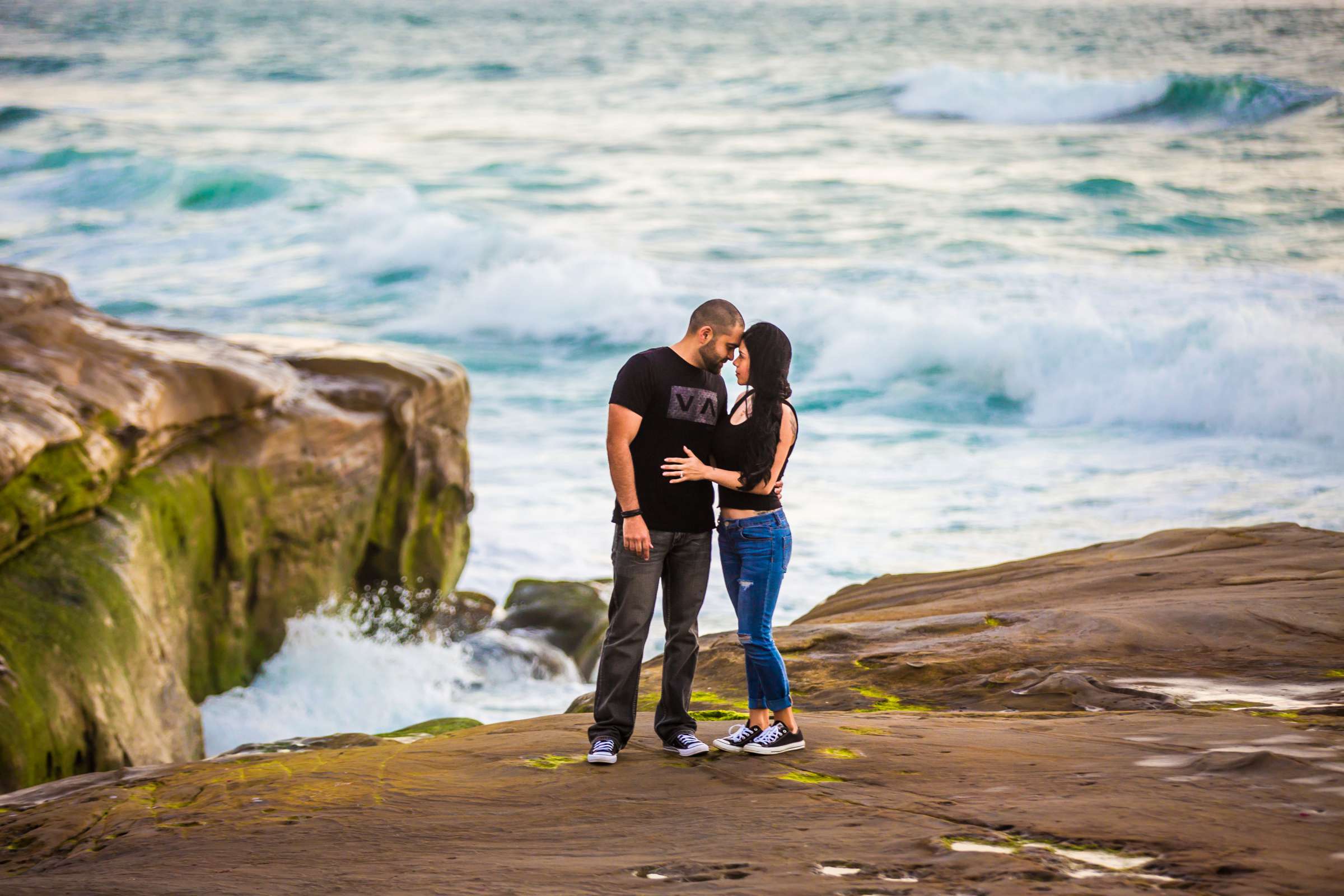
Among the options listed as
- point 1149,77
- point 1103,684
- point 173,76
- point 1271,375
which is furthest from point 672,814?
point 173,76

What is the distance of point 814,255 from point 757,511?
2003 cm

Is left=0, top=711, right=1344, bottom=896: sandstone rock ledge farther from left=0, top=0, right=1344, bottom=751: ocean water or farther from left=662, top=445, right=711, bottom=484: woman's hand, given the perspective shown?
left=0, top=0, right=1344, bottom=751: ocean water

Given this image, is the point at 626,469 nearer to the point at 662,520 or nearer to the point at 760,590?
the point at 662,520

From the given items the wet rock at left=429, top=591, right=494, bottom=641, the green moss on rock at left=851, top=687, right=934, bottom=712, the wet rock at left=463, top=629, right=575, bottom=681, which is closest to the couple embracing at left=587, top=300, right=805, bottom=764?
the green moss on rock at left=851, top=687, right=934, bottom=712

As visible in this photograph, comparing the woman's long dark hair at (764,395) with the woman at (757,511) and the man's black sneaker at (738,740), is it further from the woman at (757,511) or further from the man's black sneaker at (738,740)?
the man's black sneaker at (738,740)

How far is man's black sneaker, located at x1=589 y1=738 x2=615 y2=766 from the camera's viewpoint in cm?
426

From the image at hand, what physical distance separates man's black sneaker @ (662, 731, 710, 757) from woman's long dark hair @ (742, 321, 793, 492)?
3.25ft

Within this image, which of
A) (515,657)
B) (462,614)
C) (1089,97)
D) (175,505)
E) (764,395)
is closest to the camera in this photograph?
(764,395)

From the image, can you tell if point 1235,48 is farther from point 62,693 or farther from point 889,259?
point 62,693

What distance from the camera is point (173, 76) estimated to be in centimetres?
4931

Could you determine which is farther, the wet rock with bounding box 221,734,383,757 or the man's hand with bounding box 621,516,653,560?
the wet rock with bounding box 221,734,383,757

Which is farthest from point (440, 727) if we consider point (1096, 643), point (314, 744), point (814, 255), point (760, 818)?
point (814, 255)

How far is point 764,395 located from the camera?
4133 mm

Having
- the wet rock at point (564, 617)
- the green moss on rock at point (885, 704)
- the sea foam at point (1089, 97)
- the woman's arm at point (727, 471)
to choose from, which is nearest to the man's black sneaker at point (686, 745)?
the woman's arm at point (727, 471)
